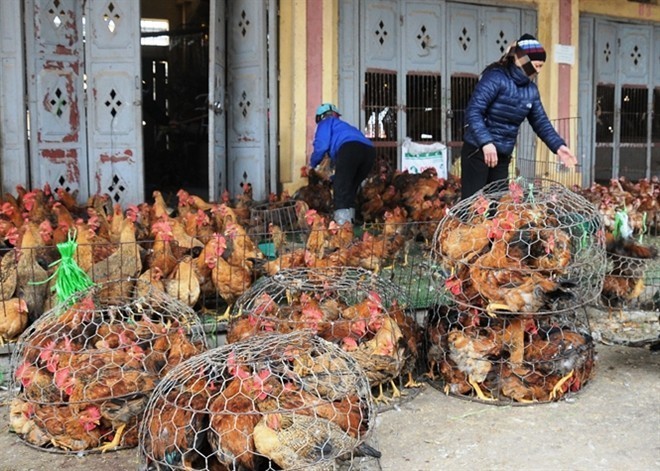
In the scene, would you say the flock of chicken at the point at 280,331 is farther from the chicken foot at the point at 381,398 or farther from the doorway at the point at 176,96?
the doorway at the point at 176,96

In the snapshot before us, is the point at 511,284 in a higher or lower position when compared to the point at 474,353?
higher

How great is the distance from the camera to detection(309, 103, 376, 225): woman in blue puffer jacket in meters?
7.67

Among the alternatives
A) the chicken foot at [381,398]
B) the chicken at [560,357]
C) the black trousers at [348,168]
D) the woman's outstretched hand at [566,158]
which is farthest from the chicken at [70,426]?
the black trousers at [348,168]

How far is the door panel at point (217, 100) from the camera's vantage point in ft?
26.7

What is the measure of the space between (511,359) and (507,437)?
627mm

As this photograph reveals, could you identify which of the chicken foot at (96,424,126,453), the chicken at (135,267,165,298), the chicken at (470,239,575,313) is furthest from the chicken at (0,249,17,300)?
the chicken at (470,239,575,313)

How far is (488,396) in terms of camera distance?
4.32 meters

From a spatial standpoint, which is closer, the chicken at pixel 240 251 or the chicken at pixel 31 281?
the chicken at pixel 31 281

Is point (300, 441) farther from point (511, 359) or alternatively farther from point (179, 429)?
point (511, 359)

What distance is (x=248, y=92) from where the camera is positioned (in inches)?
340

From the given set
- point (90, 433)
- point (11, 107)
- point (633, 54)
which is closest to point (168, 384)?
point (90, 433)

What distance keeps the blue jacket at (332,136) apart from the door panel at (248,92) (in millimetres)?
1028

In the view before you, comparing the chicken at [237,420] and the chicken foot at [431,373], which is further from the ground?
the chicken at [237,420]

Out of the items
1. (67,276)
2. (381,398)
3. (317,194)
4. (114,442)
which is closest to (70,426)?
(114,442)
